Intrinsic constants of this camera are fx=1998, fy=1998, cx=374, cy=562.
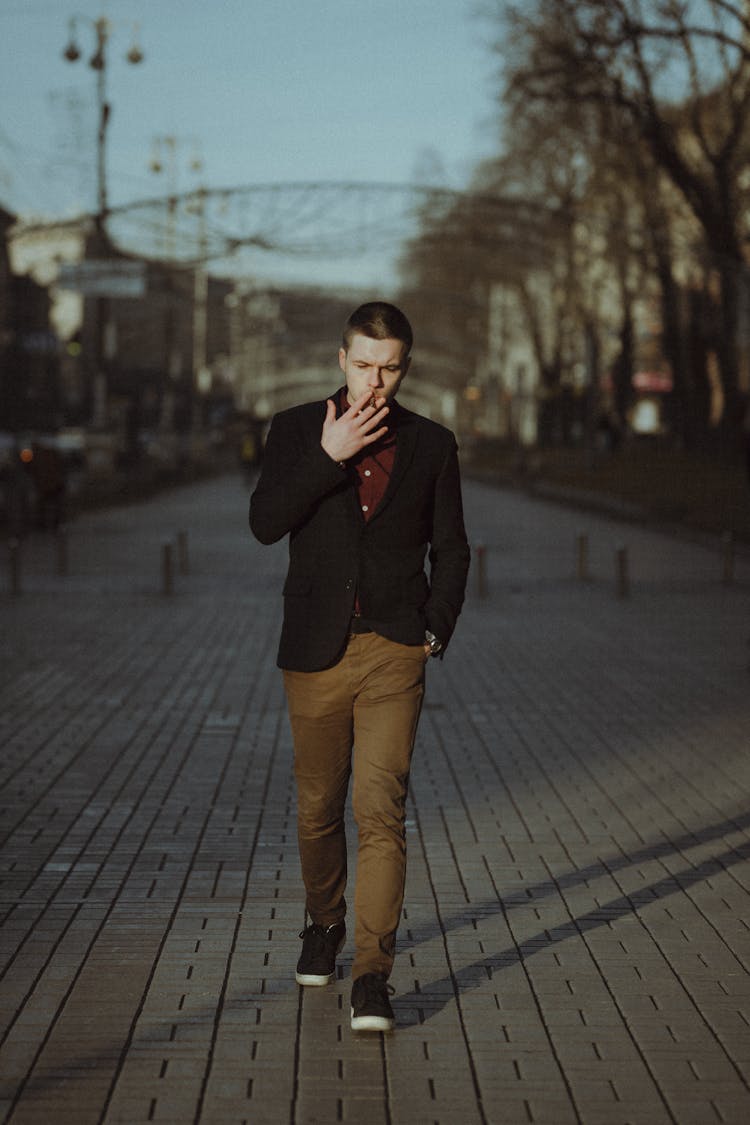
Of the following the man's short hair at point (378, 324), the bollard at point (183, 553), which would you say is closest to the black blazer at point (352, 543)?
the man's short hair at point (378, 324)

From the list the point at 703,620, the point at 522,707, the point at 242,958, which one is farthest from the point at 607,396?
the point at 242,958

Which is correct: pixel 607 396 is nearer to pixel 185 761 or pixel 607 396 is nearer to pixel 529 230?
pixel 529 230

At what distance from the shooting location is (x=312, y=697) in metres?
5.27

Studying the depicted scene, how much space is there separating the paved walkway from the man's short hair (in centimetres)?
179

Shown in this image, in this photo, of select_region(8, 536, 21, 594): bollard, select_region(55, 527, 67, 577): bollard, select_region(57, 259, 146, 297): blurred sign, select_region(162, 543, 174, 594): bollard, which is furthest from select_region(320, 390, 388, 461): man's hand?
select_region(57, 259, 146, 297): blurred sign

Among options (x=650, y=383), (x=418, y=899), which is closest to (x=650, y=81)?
(x=418, y=899)

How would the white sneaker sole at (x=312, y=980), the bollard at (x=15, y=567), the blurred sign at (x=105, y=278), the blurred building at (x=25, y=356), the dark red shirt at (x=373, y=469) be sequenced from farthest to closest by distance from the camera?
the blurred sign at (x=105, y=278), the blurred building at (x=25, y=356), the bollard at (x=15, y=567), the white sneaker sole at (x=312, y=980), the dark red shirt at (x=373, y=469)

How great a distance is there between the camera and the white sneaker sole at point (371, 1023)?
5090 millimetres

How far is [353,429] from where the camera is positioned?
5.02 m

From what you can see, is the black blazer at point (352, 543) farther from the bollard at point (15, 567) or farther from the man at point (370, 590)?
the bollard at point (15, 567)

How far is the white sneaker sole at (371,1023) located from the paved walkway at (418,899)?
0.11 feet

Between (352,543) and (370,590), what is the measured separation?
0.13 metres

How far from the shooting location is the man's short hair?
5.05 metres

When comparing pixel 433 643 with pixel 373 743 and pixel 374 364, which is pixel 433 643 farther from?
pixel 374 364
